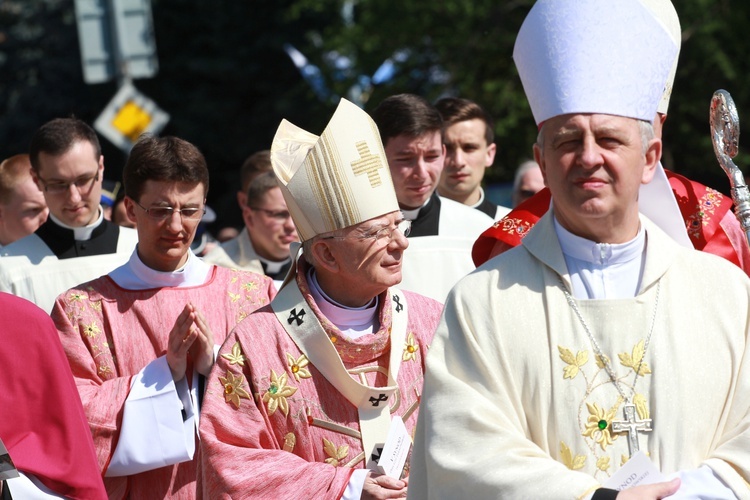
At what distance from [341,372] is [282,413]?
0.24m

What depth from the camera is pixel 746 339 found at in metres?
3.82

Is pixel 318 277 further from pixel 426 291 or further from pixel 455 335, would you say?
pixel 426 291

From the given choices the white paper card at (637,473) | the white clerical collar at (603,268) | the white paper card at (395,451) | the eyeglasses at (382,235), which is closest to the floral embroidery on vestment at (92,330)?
the eyeglasses at (382,235)

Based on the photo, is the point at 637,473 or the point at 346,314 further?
the point at 346,314

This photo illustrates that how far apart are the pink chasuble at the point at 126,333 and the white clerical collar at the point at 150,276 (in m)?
0.03

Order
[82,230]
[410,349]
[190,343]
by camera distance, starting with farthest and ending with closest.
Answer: [82,230]
[190,343]
[410,349]

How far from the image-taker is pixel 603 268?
13.0ft

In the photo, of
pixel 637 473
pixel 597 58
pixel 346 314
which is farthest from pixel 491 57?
pixel 637 473

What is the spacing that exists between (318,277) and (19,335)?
1.14 m

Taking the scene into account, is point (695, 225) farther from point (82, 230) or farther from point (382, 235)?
point (82, 230)

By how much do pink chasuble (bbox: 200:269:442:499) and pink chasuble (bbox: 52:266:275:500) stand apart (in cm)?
76

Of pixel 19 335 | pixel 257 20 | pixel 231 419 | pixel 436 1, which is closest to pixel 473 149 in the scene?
pixel 231 419

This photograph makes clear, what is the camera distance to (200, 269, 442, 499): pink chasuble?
4.56 m

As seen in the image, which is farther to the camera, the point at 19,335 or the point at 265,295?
the point at 265,295
